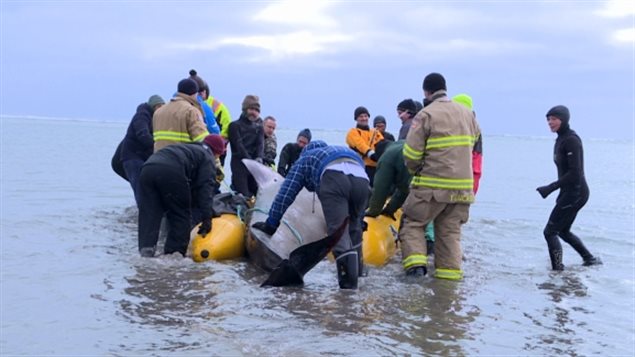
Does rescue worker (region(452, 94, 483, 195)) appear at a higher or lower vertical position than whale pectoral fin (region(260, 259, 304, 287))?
higher

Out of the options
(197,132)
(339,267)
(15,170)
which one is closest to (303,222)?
Result: (339,267)

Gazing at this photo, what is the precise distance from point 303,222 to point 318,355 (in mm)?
2855

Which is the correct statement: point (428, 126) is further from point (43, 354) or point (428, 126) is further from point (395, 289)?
point (43, 354)

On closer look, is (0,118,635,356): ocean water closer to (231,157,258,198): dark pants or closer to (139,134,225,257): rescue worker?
(139,134,225,257): rescue worker

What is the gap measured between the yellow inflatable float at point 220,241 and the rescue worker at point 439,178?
2.06 m

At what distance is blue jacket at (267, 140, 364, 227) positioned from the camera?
762 cm

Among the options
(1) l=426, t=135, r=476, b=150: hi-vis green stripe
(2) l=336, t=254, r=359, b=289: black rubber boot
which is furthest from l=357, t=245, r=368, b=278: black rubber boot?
(1) l=426, t=135, r=476, b=150: hi-vis green stripe

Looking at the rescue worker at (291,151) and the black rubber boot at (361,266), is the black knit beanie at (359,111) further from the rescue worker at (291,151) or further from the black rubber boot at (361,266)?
the black rubber boot at (361,266)

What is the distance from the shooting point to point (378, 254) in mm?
9086

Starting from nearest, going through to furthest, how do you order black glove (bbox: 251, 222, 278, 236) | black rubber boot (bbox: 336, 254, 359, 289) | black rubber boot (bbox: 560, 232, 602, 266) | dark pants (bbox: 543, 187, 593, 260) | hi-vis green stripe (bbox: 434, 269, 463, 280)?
black rubber boot (bbox: 336, 254, 359, 289) < black glove (bbox: 251, 222, 278, 236) < hi-vis green stripe (bbox: 434, 269, 463, 280) < dark pants (bbox: 543, 187, 593, 260) < black rubber boot (bbox: 560, 232, 602, 266)

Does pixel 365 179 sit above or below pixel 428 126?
below

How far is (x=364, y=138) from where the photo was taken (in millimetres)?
11773

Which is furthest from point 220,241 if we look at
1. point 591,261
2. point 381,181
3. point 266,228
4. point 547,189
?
point 591,261

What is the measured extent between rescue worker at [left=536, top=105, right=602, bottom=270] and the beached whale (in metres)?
3.10
